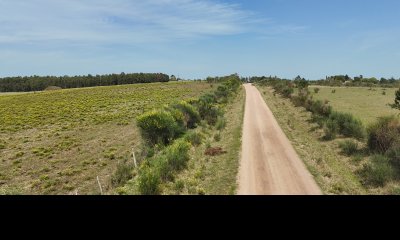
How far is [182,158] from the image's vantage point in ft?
63.8

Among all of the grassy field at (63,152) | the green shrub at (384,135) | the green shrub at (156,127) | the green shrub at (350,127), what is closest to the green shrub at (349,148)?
the green shrub at (384,135)

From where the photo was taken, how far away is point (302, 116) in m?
38.6

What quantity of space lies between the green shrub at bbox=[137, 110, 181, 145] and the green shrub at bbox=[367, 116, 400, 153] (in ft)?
44.5

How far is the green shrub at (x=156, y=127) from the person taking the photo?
24453 mm

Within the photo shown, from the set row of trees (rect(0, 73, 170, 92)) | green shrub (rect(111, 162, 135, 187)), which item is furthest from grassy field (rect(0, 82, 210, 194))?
row of trees (rect(0, 73, 170, 92))

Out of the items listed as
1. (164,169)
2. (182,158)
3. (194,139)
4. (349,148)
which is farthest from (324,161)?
(194,139)

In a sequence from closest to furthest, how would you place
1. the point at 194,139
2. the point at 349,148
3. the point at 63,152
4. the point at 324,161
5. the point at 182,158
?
the point at 182,158, the point at 324,161, the point at 349,148, the point at 194,139, the point at 63,152

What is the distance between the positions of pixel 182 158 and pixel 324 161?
8021mm

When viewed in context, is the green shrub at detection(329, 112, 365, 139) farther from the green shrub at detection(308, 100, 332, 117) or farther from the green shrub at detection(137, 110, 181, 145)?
the green shrub at detection(137, 110, 181, 145)

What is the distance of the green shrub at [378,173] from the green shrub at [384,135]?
297 centimetres

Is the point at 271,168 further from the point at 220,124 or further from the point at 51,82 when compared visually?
the point at 51,82

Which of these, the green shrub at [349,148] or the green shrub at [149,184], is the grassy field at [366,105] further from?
the green shrub at [149,184]
